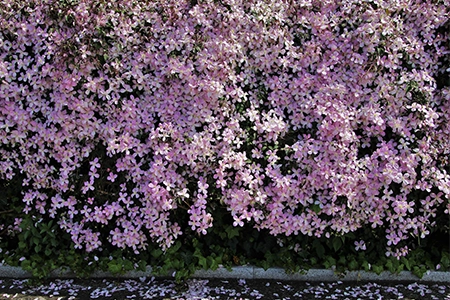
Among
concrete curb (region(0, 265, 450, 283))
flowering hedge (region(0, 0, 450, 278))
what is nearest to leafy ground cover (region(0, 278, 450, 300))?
concrete curb (region(0, 265, 450, 283))

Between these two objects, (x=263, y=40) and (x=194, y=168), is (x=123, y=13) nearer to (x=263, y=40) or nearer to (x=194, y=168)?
(x=263, y=40)

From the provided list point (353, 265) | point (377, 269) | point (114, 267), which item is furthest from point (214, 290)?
point (377, 269)

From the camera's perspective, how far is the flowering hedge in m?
3.27

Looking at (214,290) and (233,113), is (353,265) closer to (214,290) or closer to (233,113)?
(214,290)

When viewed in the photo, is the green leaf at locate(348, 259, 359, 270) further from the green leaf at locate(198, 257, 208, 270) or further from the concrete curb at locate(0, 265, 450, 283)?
the green leaf at locate(198, 257, 208, 270)

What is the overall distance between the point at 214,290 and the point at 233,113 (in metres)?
1.30

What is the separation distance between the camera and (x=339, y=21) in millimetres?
3422

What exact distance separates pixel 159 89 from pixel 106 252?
4.45 ft

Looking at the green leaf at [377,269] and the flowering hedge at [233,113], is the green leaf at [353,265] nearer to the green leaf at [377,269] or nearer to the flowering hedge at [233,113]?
the green leaf at [377,269]

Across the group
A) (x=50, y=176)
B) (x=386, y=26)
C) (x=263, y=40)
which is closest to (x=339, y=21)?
(x=386, y=26)

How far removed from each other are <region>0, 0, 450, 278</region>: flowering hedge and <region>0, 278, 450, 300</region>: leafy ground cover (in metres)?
0.28

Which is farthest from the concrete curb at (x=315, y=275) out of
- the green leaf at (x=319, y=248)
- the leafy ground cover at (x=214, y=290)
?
the green leaf at (x=319, y=248)

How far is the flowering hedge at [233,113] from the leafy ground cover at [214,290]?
0.94 feet

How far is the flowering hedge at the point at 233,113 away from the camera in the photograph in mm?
3271
